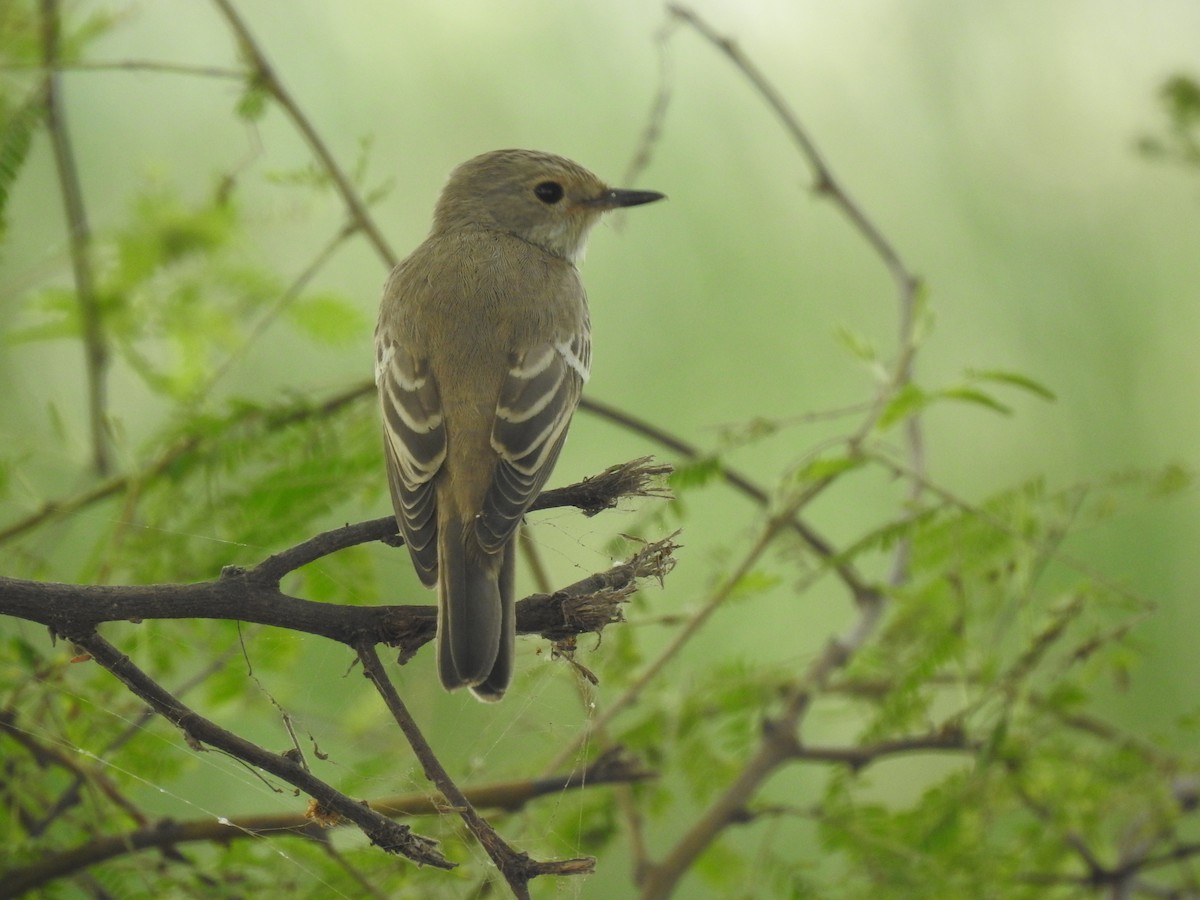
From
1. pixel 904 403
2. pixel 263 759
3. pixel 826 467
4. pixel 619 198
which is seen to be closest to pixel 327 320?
pixel 619 198

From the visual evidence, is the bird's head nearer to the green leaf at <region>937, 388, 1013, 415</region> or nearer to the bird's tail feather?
the green leaf at <region>937, 388, 1013, 415</region>

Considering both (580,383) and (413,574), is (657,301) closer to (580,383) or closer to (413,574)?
(580,383)

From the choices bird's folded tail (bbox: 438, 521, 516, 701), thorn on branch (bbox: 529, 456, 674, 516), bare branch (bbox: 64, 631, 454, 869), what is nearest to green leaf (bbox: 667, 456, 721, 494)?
bird's folded tail (bbox: 438, 521, 516, 701)

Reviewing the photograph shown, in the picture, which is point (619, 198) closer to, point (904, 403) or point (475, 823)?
point (904, 403)

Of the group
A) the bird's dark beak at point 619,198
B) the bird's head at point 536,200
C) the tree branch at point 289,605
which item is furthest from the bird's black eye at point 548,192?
the tree branch at point 289,605

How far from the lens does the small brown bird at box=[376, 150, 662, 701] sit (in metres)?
2.12

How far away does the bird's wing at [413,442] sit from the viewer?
→ 7.61 ft

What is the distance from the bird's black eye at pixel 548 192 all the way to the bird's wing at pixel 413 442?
3.47 feet

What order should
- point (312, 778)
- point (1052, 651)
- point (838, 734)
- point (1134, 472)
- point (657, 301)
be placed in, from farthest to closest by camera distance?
point (657, 301) → point (838, 734) → point (1052, 651) → point (1134, 472) → point (312, 778)

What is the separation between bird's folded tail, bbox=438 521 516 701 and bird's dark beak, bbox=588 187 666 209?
1850mm

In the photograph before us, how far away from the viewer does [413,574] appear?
2283 millimetres

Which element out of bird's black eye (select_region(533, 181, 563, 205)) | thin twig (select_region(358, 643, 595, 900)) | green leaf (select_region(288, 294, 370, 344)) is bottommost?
thin twig (select_region(358, 643, 595, 900))

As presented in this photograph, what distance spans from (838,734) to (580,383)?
2264 mm

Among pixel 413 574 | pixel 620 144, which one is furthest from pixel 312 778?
pixel 620 144
